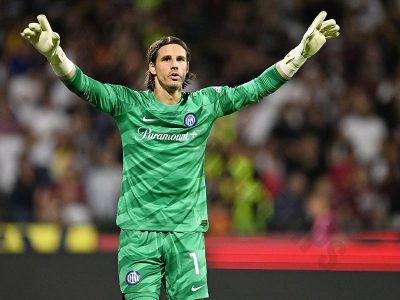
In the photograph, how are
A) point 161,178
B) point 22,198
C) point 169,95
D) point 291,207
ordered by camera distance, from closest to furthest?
point 161,178, point 169,95, point 291,207, point 22,198

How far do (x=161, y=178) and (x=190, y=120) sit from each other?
36cm

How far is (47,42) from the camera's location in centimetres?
530

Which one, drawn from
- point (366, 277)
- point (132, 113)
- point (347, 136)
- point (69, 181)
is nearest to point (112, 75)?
point (69, 181)

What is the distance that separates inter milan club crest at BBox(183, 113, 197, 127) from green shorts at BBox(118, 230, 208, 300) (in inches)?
23.2

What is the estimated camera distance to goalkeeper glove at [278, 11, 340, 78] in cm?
577

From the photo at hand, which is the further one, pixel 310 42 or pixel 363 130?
pixel 363 130

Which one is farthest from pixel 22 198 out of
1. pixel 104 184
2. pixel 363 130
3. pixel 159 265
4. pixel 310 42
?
pixel 310 42

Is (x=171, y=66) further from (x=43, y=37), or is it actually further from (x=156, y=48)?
(x=43, y=37)

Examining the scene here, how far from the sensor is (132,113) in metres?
5.62

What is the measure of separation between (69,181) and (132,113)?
5606 mm

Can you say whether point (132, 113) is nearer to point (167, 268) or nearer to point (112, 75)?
point (167, 268)

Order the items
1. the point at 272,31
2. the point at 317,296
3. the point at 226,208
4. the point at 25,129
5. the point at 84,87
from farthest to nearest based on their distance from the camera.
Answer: the point at 272,31
the point at 25,129
the point at 226,208
the point at 317,296
the point at 84,87

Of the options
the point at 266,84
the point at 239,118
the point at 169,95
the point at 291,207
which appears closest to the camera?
the point at 169,95

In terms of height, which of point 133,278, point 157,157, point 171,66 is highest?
point 171,66
